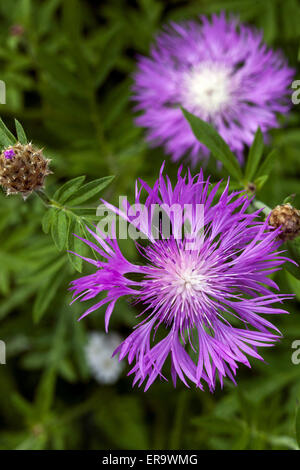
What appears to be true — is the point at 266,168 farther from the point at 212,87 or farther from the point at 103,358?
the point at 103,358

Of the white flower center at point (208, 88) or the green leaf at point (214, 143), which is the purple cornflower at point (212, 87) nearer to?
the white flower center at point (208, 88)

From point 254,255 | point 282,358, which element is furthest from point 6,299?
point 254,255

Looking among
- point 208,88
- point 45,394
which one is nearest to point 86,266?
point 45,394

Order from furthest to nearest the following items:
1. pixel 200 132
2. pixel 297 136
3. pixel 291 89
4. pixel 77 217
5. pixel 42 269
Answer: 1. pixel 297 136
2. pixel 291 89
3. pixel 42 269
4. pixel 200 132
5. pixel 77 217

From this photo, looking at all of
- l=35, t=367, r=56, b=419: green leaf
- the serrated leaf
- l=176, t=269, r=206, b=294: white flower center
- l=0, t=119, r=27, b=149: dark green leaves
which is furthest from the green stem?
l=35, t=367, r=56, b=419: green leaf

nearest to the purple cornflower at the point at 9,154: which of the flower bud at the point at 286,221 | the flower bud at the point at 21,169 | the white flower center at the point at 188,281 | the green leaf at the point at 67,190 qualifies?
the flower bud at the point at 21,169
